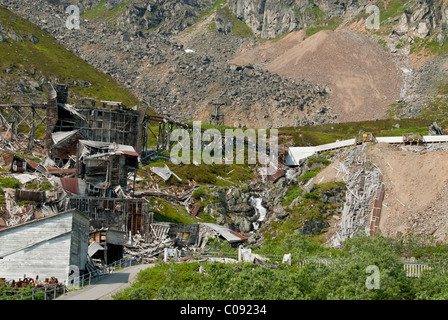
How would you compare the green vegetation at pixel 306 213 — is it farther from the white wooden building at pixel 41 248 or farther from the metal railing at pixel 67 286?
the white wooden building at pixel 41 248

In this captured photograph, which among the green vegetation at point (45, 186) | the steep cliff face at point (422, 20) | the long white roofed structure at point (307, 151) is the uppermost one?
the steep cliff face at point (422, 20)

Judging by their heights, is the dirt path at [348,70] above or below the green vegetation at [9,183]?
above

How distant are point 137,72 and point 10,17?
1320 inches

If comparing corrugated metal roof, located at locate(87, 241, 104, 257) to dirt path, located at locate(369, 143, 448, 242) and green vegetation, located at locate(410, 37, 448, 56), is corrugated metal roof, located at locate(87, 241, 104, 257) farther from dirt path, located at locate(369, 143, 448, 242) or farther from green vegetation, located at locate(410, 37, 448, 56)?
green vegetation, located at locate(410, 37, 448, 56)

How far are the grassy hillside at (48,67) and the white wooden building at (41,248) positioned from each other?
3305 inches

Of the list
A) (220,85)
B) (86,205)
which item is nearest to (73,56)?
(220,85)

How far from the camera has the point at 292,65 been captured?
16800cm

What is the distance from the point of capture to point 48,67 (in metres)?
139

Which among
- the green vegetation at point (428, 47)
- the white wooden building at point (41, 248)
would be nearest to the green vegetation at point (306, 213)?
the white wooden building at point (41, 248)

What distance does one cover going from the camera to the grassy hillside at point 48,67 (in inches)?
5153

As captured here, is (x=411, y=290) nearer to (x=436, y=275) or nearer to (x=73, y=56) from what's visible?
(x=436, y=275)

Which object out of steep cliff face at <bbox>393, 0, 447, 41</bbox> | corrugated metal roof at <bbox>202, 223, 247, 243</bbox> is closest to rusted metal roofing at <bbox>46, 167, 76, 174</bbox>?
corrugated metal roof at <bbox>202, 223, 247, 243</bbox>

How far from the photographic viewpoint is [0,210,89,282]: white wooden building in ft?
116

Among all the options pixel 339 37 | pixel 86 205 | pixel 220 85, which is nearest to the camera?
pixel 86 205
